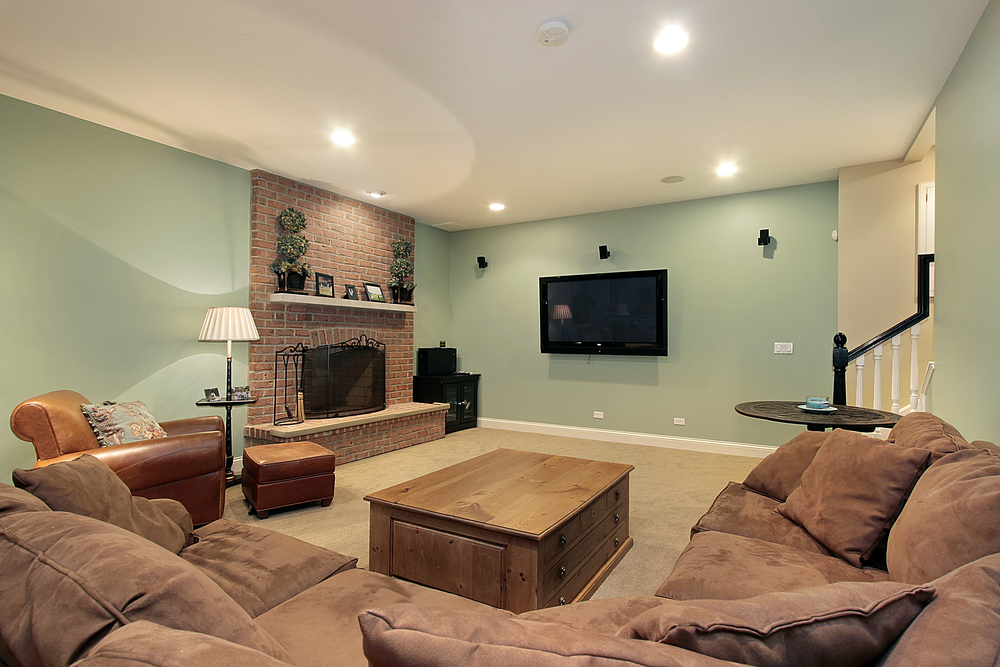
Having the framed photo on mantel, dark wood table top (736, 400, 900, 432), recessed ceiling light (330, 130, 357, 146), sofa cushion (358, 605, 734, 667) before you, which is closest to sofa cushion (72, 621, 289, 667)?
sofa cushion (358, 605, 734, 667)

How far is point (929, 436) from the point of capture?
5.88 feet

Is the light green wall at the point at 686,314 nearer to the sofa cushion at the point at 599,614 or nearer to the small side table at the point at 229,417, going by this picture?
the small side table at the point at 229,417

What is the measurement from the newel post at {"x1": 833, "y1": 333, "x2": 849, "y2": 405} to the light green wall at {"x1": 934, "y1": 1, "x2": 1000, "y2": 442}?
57 cm

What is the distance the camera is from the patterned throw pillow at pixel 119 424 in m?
2.89

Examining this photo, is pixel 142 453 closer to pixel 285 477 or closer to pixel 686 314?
pixel 285 477

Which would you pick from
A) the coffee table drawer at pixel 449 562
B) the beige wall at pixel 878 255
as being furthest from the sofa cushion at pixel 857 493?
the beige wall at pixel 878 255

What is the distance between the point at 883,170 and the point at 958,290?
2.24 m

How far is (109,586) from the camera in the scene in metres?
0.78

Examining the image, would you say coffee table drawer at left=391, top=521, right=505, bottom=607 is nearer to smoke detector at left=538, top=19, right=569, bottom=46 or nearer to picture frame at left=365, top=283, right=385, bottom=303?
smoke detector at left=538, top=19, right=569, bottom=46

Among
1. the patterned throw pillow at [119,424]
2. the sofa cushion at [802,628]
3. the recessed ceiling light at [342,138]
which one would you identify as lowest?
the patterned throw pillow at [119,424]

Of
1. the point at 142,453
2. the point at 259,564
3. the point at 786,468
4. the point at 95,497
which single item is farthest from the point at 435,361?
the point at 95,497

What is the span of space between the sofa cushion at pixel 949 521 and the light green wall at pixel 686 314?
3725 mm

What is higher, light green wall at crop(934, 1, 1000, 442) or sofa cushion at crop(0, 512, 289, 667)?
light green wall at crop(934, 1, 1000, 442)

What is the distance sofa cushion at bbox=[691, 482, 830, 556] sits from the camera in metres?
1.89
